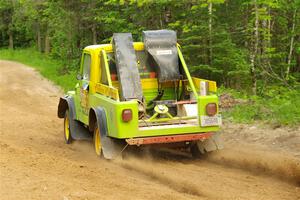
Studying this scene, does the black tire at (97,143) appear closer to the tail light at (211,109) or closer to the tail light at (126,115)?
the tail light at (126,115)

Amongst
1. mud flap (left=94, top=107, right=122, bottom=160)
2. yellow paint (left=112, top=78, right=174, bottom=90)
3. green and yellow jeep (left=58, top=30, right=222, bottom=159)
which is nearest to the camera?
green and yellow jeep (left=58, top=30, right=222, bottom=159)

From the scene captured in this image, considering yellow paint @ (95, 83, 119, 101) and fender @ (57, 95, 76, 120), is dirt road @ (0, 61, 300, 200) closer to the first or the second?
fender @ (57, 95, 76, 120)

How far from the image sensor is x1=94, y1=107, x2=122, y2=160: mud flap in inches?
357

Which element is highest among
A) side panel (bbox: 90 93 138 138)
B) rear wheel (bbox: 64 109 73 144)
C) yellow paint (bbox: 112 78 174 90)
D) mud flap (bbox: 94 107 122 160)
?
yellow paint (bbox: 112 78 174 90)

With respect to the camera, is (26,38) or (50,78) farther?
(26,38)

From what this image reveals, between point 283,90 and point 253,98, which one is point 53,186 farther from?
point 283,90

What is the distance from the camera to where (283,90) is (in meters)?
16.8

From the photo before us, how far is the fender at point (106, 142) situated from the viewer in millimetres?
9086

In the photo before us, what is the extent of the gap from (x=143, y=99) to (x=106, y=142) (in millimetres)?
1100

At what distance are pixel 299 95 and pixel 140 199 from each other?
9.59 m

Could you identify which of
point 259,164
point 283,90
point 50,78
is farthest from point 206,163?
point 50,78

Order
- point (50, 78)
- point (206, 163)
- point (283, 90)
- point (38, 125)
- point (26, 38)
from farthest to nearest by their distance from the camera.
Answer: point (26, 38) → point (50, 78) → point (283, 90) → point (38, 125) → point (206, 163)

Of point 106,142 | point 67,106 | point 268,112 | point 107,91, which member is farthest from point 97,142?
point 268,112

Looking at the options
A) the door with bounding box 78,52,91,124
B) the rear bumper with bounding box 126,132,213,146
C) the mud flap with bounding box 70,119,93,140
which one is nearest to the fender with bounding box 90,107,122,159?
the rear bumper with bounding box 126,132,213,146
